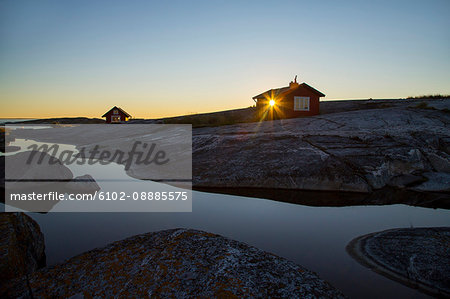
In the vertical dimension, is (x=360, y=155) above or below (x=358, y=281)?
above

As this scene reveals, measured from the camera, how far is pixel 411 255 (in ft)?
14.9

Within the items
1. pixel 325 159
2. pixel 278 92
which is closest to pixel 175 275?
pixel 325 159

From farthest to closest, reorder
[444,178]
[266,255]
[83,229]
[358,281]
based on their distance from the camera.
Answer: [444,178], [83,229], [358,281], [266,255]

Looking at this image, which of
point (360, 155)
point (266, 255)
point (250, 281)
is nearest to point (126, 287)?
point (250, 281)

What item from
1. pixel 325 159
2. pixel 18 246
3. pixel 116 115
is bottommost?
pixel 18 246

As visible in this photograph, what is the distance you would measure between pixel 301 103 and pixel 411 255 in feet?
91.0

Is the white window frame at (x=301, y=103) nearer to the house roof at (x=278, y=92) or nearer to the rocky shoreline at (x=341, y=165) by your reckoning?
the house roof at (x=278, y=92)

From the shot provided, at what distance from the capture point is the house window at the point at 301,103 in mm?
30555

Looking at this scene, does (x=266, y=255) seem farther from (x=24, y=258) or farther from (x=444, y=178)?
(x=444, y=178)

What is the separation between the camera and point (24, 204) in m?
8.27

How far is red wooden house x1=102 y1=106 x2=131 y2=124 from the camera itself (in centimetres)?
5650

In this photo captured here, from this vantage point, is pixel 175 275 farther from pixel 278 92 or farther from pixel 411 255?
pixel 278 92

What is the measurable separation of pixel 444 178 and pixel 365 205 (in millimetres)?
4162

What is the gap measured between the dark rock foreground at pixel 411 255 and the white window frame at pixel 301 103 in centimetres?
2590
